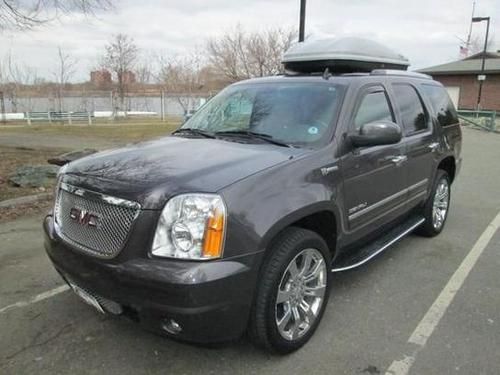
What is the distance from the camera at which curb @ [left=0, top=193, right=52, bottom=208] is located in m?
6.78

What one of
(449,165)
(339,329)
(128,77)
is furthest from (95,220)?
(128,77)

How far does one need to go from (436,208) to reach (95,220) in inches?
166

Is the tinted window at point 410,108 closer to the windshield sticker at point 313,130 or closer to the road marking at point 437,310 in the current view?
the windshield sticker at point 313,130

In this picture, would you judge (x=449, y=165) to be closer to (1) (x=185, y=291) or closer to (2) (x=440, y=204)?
(2) (x=440, y=204)

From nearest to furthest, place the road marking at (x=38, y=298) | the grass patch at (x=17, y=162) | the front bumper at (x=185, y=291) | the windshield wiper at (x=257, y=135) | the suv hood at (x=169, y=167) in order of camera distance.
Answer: the front bumper at (x=185, y=291), the suv hood at (x=169, y=167), the windshield wiper at (x=257, y=135), the road marking at (x=38, y=298), the grass patch at (x=17, y=162)

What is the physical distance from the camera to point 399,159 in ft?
14.7

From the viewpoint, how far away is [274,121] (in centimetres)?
394

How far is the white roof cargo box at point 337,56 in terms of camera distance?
15.3 feet

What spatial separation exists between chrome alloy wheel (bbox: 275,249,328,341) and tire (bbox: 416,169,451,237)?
99.9 inches

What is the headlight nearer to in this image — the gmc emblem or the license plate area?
the gmc emblem

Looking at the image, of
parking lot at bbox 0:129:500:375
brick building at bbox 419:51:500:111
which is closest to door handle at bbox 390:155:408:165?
parking lot at bbox 0:129:500:375

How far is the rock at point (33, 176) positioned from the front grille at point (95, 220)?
5.02 metres

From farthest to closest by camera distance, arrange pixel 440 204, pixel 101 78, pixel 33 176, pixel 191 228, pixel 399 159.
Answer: pixel 101 78
pixel 33 176
pixel 440 204
pixel 399 159
pixel 191 228

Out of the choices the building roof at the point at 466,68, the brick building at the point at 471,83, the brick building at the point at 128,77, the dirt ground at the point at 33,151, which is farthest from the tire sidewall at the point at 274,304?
the brick building at the point at 471,83
